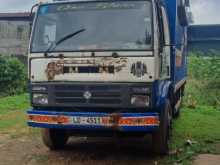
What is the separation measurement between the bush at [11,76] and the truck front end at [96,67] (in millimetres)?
11014

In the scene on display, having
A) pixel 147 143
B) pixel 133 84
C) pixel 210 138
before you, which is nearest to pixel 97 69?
pixel 133 84

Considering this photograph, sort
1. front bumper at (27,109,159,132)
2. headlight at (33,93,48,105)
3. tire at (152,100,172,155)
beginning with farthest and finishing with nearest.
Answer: tire at (152,100,172,155) → headlight at (33,93,48,105) → front bumper at (27,109,159,132)

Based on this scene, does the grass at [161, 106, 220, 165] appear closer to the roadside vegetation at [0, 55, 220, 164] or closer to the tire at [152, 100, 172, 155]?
the roadside vegetation at [0, 55, 220, 164]

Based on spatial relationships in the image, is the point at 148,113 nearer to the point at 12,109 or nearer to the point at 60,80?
the point at 60,80

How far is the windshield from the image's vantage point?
7461 millimetres

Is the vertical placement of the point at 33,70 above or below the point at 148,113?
above

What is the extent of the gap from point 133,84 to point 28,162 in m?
2.20

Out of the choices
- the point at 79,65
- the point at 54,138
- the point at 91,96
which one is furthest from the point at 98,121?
the point at 54,138

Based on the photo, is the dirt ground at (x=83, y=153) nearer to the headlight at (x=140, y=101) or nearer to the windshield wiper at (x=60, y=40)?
the headlight at (x=140, y=101)

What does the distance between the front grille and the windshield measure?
0.60 m

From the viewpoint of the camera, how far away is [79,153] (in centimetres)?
851

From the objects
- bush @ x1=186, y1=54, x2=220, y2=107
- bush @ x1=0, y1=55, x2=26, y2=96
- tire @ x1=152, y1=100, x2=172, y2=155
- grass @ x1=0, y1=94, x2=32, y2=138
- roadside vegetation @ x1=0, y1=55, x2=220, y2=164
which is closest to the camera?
tire @ x1=152, y1=100, x2=172, y2=155

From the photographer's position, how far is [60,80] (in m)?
7.56

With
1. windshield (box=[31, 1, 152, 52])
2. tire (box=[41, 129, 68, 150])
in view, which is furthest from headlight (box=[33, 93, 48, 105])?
tire (box=[41, 129, 68, 150])
